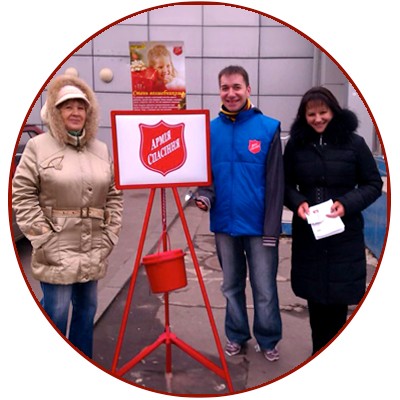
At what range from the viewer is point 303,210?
200 cm

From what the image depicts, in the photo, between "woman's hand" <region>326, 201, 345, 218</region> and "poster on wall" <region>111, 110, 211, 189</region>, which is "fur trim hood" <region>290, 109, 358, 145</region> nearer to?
"woman's hand" <region>326, 201, 345, 218</region>

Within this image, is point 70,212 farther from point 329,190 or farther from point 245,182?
point 329,190

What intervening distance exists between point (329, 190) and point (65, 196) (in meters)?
1.03

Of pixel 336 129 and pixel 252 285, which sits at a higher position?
pixel 336 129

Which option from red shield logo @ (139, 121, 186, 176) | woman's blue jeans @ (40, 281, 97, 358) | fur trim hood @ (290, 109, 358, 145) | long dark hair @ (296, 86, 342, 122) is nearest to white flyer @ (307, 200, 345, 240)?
fur trim hood @ (290, 109, 358, 145)

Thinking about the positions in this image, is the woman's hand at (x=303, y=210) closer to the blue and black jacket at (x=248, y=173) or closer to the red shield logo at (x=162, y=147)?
the blue and black jacket at (x=248, y=173)

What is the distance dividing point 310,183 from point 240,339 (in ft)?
2.81

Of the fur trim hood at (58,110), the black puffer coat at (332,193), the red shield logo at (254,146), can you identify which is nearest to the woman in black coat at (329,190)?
the black puffer coat at (332,193)

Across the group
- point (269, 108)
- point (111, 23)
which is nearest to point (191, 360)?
point (111, 23)

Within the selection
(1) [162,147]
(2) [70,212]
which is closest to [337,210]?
(1) [162,147]

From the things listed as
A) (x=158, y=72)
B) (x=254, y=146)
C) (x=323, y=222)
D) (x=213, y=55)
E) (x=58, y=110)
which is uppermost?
(x=213, y=55)

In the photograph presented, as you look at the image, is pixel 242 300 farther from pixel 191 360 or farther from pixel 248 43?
pixel 248 43

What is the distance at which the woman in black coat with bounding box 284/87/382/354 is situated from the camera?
1.97 m

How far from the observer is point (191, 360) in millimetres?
2352
